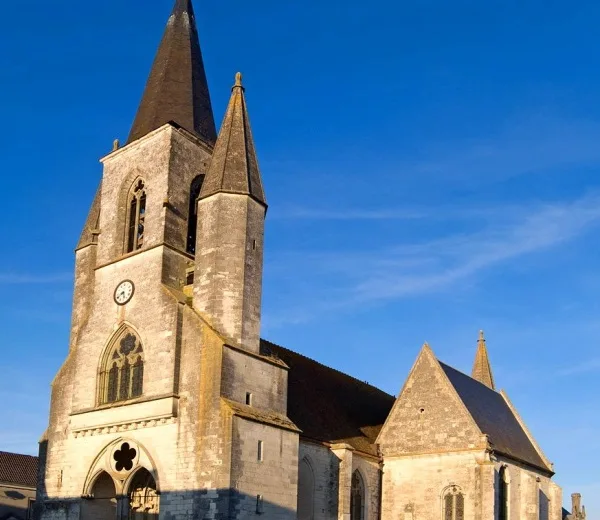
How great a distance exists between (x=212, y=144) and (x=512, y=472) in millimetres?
17680

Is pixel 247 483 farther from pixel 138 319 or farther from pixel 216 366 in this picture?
pixel 138 319

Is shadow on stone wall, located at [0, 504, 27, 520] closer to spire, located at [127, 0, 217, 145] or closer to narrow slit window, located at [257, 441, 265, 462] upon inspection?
spire, located at [127, 0, 217, 145]

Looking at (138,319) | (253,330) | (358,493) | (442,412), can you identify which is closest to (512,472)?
(442,412)

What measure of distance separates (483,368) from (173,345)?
26.7 metres

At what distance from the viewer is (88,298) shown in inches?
1218

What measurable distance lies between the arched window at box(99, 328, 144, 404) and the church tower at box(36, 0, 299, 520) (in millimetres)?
54

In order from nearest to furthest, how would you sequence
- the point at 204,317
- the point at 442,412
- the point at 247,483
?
the point at 247,483, the point at 204,317, the point at 442,412

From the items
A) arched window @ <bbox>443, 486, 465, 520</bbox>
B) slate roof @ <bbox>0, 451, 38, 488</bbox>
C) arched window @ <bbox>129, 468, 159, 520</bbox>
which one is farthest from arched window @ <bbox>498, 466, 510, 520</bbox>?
slate roof @ <bbox>0, 451, 38, 488</bbox>

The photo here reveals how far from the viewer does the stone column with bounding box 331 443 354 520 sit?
2993 centimetres

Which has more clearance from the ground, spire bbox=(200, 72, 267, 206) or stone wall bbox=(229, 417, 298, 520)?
spire bbox=(200, 72, 267, 206)

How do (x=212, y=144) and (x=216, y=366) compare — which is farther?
(x=212, y=144)

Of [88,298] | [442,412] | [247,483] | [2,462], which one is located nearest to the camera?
[247,483]

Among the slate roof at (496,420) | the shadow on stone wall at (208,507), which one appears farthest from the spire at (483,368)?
the shadow on stone wall at (208,507)

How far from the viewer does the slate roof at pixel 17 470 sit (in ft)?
192
